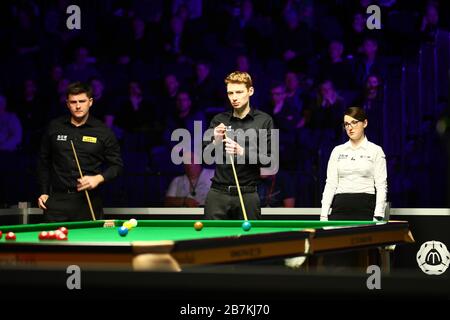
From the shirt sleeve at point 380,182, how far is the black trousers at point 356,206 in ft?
0.28

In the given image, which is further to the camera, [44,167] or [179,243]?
[44,167]

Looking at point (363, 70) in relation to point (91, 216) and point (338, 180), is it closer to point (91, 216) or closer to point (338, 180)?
point (338, 180)

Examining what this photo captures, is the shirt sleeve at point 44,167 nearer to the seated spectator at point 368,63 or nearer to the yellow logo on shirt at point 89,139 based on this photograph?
the yellow logo on shirt at point 89,139

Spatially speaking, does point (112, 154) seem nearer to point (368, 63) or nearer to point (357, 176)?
point (357, 176)

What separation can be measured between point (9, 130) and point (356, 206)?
3.57 meters

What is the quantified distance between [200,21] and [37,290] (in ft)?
9.75

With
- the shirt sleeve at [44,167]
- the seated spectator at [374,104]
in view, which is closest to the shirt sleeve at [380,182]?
the seated spectator at [374,104]

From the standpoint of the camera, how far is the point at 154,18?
26.8ft

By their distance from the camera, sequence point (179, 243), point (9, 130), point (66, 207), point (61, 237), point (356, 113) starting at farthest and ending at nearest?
point (9, 130) < point (66, 207) < point (356, 113) < point (61, 237) < point (179, 243)

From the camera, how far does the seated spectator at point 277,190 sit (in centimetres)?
747

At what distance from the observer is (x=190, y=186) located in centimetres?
755

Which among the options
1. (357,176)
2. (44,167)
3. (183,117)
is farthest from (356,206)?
(183,117)
